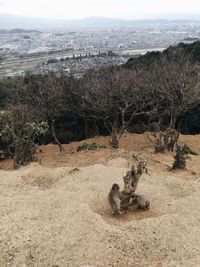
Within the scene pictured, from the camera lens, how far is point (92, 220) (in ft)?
45.3

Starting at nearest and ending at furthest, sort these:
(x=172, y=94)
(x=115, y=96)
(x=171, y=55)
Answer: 1. (x=172, y=94)
2. (x=115, y=96)
3. (x=171, y=55)

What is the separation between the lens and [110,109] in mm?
26797

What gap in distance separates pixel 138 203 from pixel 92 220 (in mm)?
1807

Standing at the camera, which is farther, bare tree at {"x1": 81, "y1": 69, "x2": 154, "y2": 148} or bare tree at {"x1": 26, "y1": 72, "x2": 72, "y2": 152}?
bare tree at {"x1": 26, "y1": 72, "x2": 72, "y2": 152}

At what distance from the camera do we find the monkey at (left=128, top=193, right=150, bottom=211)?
14805 mm

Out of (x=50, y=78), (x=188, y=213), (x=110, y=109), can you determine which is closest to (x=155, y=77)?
(x=110, y=109)

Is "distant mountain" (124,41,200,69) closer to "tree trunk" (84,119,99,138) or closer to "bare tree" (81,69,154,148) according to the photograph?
"tree trunk" (84,119,99,138)

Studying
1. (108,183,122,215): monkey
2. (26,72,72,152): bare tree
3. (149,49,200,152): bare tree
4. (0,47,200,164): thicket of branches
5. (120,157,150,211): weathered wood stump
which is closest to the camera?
(108,183,122,215): monkey

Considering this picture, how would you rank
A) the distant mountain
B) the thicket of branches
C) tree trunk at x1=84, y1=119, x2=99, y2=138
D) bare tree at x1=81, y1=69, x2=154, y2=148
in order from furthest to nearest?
the distant mountain < tree trunk at x1=84, y1=119, x2=99, y2=138 < bare tree at x1=81, y1=69, x2=154, y2=148 < the thicket of branches

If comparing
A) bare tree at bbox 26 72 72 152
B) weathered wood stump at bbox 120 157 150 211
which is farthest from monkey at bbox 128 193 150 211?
bare tree at bbox 26 72 72 152

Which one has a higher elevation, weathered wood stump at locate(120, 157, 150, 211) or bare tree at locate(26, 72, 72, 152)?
weathered wood stump at locate(120, 157, 150, 211)

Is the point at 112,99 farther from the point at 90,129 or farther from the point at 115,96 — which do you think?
the point at 90,129

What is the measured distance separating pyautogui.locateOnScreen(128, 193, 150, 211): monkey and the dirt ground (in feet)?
0.63

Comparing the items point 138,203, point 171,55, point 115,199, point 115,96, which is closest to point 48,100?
point 115,96
